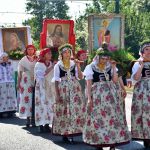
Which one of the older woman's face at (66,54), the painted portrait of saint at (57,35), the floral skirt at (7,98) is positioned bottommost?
the floral skirt at (7,98)

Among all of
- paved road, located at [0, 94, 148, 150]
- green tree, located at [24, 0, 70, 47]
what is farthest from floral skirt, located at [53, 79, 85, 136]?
green tree, located at [24, 0, 70, 47]

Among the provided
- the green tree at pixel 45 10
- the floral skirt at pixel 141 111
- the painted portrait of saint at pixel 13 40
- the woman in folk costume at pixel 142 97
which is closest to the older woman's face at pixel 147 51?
the woman in folk costume at pixel 142 97

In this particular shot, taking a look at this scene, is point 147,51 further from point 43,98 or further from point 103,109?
point 43,98

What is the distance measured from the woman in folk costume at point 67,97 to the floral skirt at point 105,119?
1096 mm

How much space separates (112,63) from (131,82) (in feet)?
2.28

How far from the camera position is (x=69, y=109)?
9258mm

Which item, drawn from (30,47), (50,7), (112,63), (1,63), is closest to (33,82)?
(30,47)

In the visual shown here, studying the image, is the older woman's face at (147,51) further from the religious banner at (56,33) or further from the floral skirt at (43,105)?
the religious banner at (56,33)

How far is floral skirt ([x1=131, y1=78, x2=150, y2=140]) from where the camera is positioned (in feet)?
27.4

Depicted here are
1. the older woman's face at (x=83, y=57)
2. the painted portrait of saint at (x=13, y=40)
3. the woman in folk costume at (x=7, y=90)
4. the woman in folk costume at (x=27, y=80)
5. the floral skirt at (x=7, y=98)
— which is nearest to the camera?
the older woman's face at (x=83, y=57)

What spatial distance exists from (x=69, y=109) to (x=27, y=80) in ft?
8.11

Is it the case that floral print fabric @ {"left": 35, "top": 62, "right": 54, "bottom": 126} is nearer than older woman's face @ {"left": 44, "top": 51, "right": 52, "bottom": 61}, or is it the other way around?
older woman's face @ {"left": 44, "top": 51, "right": 52, "bottom": 61}

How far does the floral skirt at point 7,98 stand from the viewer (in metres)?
13.2

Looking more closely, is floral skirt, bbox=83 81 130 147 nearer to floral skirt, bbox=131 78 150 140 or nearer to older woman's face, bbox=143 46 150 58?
floral skirt, bbox=131 78 150 140
